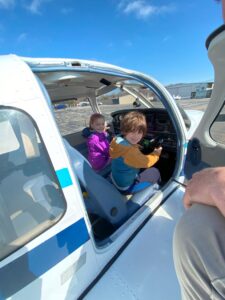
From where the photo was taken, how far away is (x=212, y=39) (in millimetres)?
1044

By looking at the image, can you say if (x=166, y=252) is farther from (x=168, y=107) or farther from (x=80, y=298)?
(x=168, y=107)

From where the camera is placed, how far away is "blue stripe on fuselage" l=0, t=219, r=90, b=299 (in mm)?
821

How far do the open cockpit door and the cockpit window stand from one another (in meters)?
1.07

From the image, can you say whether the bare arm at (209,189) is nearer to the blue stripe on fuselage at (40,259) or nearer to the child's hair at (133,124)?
the blue stripe on fuselage at (40,259)

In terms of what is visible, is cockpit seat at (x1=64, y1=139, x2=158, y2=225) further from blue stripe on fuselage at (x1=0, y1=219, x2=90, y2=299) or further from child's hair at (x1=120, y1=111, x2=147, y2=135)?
child's hair at (x1=120, y1=111, x2=147, y2=135)

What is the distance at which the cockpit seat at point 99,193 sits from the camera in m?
1.29

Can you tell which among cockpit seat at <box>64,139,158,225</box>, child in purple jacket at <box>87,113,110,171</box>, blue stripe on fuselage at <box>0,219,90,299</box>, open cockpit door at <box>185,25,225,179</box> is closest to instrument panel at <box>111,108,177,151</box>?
child in purple jacket at <box>87,113,110,171</box>

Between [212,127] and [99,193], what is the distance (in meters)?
1.05

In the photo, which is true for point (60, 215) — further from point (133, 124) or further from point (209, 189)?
point (133, 124)

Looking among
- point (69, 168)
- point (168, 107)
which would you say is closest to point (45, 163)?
point (69, 168)

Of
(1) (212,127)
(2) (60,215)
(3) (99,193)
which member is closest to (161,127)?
(1) (212,127)

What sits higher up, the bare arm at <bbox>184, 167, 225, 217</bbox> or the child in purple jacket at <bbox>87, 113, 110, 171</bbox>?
the bare arm at <bbox>184, 167, 225, 217</bbox>

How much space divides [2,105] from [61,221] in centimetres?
60

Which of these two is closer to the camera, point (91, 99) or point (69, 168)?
point (69, 168)
